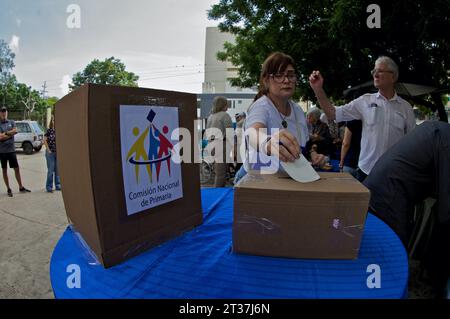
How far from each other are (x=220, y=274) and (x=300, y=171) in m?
0.43

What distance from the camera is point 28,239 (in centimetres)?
326

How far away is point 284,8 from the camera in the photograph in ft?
20.1

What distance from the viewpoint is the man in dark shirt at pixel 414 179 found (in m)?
1.45

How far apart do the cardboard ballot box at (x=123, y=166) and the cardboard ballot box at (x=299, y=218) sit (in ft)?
0.94

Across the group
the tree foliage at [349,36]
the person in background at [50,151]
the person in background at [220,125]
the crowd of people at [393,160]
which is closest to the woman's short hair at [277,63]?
the crowd of people at [393,160]

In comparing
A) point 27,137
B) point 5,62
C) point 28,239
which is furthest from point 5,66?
point 28,239

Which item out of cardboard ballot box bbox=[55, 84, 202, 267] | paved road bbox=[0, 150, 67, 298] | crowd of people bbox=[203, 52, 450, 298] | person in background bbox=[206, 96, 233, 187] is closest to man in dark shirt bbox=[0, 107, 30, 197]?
paved road bbox=[0, 150, 67, 298]

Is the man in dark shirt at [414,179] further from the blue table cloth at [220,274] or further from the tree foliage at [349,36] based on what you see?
the tree foliage at [349,36]

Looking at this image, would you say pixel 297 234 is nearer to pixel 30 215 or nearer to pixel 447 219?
pixel 447 219

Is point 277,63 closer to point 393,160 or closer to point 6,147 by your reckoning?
point 393,160

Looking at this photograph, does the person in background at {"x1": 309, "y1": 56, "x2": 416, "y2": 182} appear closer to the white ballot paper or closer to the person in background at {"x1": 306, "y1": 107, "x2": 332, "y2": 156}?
the white ballot paper

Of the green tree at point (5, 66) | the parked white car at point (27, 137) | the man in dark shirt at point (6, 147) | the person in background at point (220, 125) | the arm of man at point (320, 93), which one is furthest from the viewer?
the green tree at point (5, 66)
